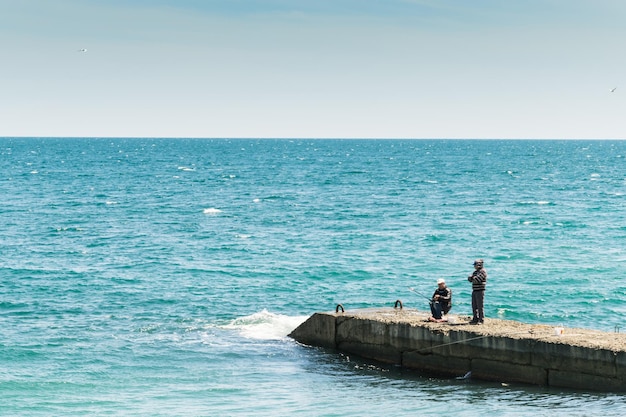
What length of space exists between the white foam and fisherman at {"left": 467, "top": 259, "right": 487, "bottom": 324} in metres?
7.44

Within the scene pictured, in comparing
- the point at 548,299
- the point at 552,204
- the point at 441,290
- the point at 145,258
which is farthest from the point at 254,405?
the point at 552,204

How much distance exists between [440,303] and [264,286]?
48.9 ft

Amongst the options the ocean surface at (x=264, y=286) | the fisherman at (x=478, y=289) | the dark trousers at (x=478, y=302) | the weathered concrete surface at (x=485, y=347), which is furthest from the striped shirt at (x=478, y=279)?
the ocean surface at (x=264, y=286)

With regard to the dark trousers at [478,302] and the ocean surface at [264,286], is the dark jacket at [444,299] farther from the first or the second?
the ocean surface at [264,286]

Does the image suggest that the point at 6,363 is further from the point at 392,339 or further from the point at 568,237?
the point at 568,237

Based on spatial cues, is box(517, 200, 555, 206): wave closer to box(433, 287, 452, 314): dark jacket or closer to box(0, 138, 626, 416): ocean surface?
box(0, 138, 626, 416): ocean surface

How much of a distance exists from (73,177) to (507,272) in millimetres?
82250

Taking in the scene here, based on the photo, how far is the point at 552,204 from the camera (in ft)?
248

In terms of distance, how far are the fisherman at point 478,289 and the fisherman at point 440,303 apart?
973 mm

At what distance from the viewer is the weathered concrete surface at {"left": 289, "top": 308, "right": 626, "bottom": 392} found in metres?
22.2

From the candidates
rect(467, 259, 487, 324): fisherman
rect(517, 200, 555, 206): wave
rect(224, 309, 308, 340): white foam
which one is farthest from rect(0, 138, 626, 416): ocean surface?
rect(467, 259, 487, 324): fisherman

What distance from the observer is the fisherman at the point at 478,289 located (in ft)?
81.1

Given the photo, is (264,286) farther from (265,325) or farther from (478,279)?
(478,279)

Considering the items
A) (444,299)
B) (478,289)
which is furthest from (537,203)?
(478,289)
